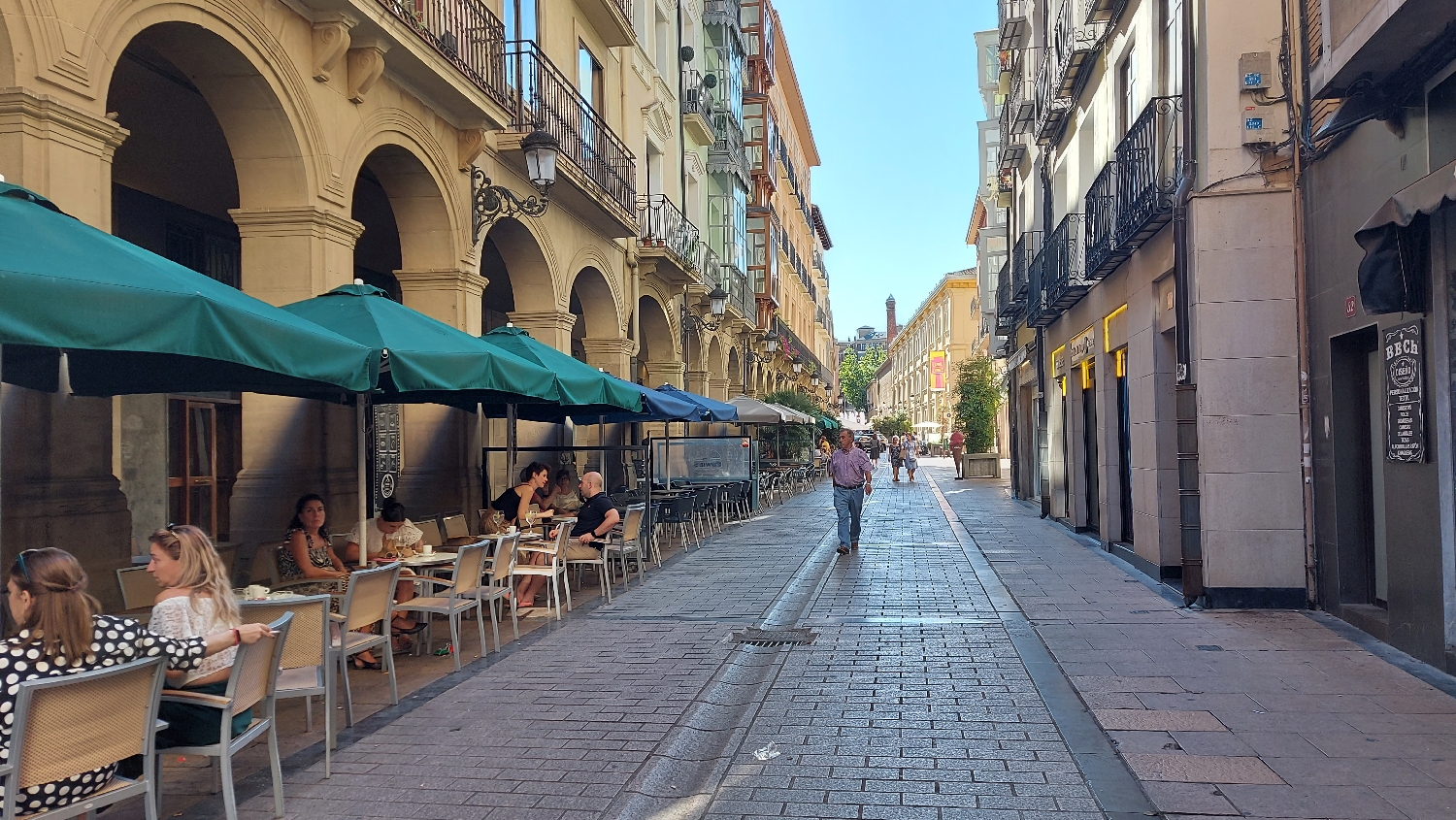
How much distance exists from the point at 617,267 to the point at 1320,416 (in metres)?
12.5

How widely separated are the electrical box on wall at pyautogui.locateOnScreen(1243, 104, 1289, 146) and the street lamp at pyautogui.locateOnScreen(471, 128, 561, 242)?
270 inches

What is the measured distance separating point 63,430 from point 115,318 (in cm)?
325

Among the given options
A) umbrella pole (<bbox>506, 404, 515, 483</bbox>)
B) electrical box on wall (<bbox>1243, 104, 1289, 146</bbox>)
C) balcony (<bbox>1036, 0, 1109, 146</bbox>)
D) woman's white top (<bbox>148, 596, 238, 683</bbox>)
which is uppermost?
balcony (<bbox>1036, 0, 1109, 146</bbox>)

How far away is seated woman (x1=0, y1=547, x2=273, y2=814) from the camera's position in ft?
11.3

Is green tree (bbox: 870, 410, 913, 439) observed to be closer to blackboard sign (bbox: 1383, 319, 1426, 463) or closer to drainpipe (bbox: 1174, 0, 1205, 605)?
drainpipe (bbox: 1174, 0, 1205, 605)

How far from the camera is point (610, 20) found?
57.1ft

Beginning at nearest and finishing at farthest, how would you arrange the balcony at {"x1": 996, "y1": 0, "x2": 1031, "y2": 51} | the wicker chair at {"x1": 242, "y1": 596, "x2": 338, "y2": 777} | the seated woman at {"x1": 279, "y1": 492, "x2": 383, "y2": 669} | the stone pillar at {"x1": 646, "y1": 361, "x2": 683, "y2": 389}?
the wicker chair at {"x1": 242, "y1": 596, "x2": 338, "y2": 777}
the seated woman at {"x1": 279, "y1": 492, "x2": 383, "y2": 669}
the balcony at {"x1": 996, "y1": 0, "x2": 1031, "y2": 51}
the stone pillar at {"x1": 646, "y1": 361, "x2": 683, "y2": 389}

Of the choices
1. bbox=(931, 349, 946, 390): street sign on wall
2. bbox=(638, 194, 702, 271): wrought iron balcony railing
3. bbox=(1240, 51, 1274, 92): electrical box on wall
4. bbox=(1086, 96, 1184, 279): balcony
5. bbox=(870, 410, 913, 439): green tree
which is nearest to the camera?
bbox=(1240, 51, 1274, 92): electrical box on wall

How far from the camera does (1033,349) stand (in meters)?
21.0

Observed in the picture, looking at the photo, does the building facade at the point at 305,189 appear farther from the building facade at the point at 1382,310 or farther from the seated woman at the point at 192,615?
the building facade at the point at 1382,310

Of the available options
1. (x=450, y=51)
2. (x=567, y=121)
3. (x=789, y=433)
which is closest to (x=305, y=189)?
(x=450, y=51)

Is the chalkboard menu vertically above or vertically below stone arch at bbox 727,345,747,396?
below

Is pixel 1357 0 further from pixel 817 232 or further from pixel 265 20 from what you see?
pixel 817 232

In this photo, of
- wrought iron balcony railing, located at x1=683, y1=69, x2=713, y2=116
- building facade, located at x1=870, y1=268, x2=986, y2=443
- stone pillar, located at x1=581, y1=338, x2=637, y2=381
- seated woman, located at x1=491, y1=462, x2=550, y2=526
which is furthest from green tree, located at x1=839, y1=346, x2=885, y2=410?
seated woman, located at x1=491, y1=462, x2=550, y2=526
